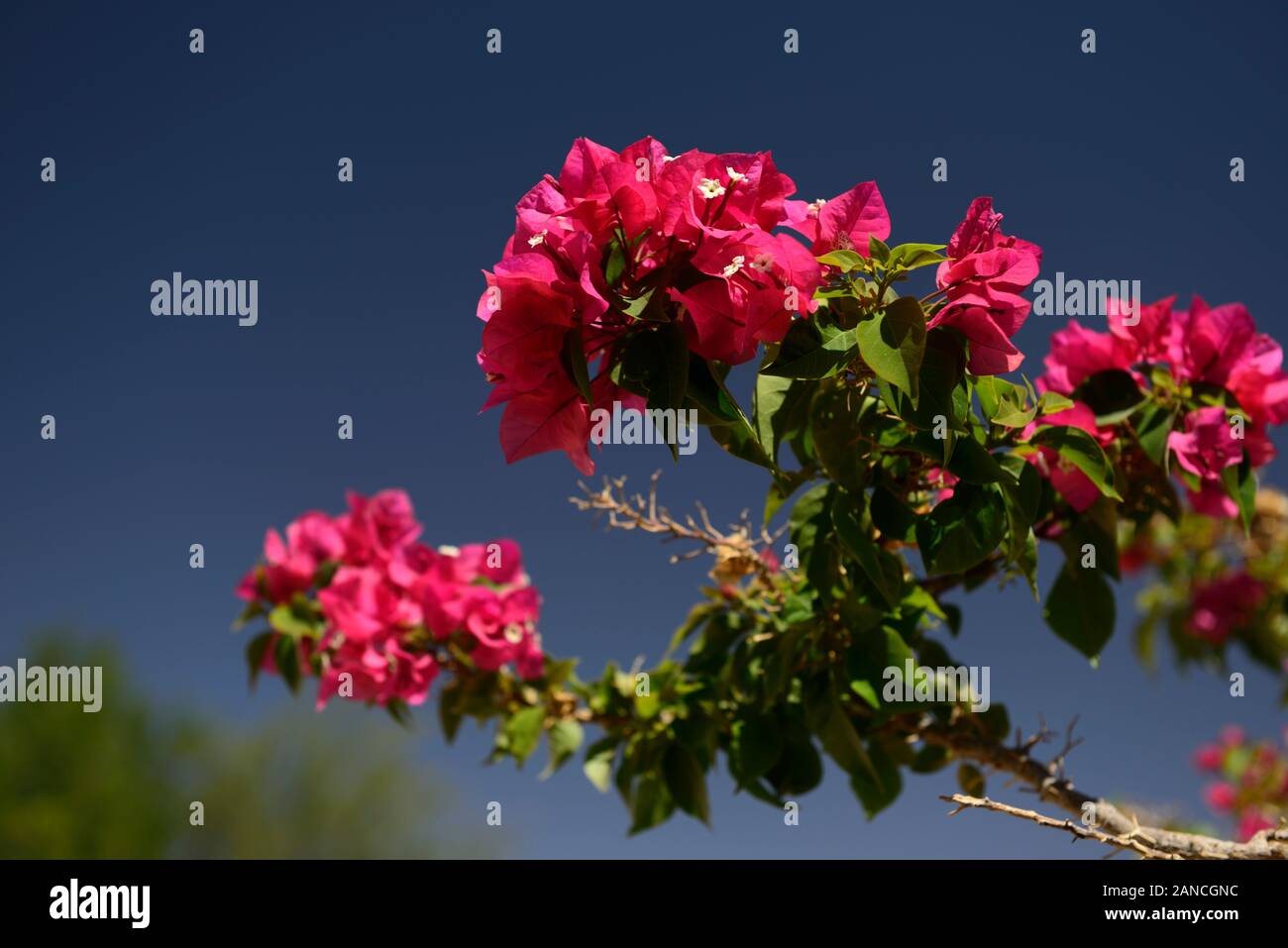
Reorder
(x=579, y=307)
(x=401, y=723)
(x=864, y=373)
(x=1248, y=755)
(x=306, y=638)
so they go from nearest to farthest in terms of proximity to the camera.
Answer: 1. (x=579, y=307)
2. (x=864, y=373)
3. (x=401, y=723)
4. (x=306, y=638)
5. (x=1248, y=755)

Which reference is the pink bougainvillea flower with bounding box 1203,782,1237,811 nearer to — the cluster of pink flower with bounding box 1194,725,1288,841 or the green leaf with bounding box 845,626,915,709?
the cluster of pink flower with bounding box 1194,725,1288,841

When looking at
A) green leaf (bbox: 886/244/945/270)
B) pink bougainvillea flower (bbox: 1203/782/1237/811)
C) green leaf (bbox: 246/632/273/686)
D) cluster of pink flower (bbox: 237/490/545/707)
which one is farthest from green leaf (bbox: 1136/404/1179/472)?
pink bougainvillea flower (bbox: 1203/782/1237/811)

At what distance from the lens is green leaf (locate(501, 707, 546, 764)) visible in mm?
1296

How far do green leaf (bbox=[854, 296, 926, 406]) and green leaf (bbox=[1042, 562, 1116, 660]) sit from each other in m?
0.49

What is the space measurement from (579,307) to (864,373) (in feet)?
0.78

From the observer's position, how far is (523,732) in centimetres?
130

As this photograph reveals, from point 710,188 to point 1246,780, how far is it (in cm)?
327

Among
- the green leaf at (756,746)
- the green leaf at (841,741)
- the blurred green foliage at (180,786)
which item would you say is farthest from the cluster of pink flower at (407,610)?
the blurred green foliage at (180,786)

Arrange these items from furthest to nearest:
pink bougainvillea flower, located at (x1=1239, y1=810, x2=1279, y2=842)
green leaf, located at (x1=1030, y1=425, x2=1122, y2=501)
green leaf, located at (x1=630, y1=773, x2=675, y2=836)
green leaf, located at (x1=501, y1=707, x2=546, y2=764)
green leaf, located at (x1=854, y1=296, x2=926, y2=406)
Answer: pink bougainvillea flower, located at (x1=1239, y1=810, x2=1279, y2=842) < green leaf, located at (x1=501, y1=707, x2=546, y2=764) < green leaf, located at (x1=630, y1=773, x2=675, y2=836) < green leaf, located at (x1=1030, y1=425, x2=1122, y2=501) < green leaf, located at (x1=854, y1=296, x2=926, y2=406)

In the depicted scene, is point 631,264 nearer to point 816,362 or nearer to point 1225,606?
point 816,362

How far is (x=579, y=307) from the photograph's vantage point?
626 mm
